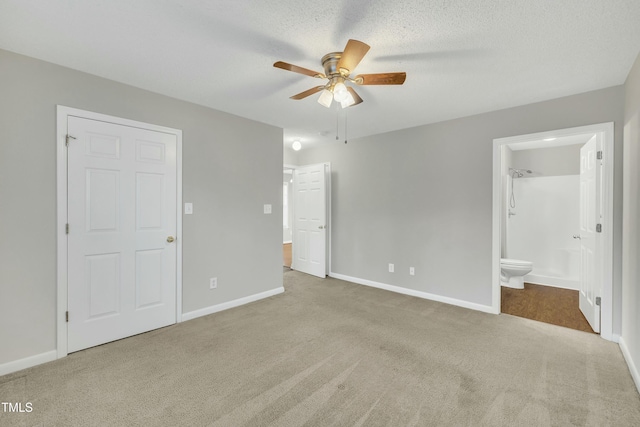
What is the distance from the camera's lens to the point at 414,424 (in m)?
1.62

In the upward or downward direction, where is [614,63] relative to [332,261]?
upward

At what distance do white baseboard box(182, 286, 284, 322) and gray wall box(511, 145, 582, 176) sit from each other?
4715 millimetres

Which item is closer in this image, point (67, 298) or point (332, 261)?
point (67, 298)

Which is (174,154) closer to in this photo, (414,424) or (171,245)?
(171,245)

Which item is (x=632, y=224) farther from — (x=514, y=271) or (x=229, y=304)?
(x=229, y=304)

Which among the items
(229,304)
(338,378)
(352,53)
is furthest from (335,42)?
(229,304)

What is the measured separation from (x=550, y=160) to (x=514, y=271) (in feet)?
6.69

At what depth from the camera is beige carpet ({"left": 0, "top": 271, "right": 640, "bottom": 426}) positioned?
1.69 meters

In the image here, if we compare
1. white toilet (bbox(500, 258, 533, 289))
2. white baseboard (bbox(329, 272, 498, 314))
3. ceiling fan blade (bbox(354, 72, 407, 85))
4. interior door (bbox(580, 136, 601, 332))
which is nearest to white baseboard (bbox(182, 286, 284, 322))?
white baseboard (bbox(329, 272, 498, 314))

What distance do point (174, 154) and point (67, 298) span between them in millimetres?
1624

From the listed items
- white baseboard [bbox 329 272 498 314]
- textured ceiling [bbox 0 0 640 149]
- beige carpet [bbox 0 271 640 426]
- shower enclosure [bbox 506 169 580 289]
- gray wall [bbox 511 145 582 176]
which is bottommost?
beige carpet [bbox 0 271 640 426]

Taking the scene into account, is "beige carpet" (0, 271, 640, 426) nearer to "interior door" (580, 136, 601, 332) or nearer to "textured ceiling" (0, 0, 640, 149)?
"interior door" (580, 136, 601, 332)

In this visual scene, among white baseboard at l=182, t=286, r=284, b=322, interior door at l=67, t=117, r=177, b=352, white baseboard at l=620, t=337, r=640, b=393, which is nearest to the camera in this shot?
white baseboard at l=620, t=337, r=640, b=393

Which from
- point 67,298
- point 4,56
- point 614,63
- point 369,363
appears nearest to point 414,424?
point 369,363
